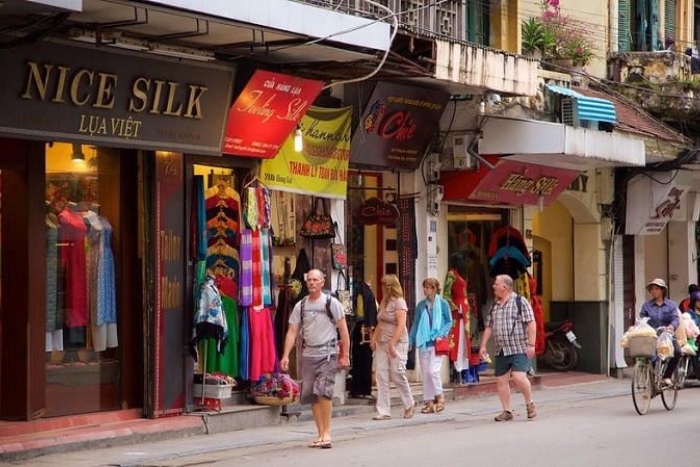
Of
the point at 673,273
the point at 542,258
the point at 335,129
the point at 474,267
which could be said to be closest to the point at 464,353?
the point at 474,267

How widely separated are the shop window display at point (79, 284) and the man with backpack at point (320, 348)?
8.15ft

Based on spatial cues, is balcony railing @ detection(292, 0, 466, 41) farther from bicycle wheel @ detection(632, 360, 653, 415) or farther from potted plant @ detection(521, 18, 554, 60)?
bicycle wheel @ detection(632, 360, 653, 415)

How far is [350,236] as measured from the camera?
65.2 feet

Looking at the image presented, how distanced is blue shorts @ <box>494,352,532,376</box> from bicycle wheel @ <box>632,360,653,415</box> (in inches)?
59.4

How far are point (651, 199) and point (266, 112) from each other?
11.2 metres

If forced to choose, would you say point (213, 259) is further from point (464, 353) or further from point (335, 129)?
point (464, 353)

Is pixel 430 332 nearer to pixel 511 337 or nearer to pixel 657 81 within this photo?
pixel 511 337

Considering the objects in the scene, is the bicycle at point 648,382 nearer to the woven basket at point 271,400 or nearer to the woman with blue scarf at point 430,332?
the woman with blue scarf at point 430,332

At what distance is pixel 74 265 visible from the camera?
15180 mm

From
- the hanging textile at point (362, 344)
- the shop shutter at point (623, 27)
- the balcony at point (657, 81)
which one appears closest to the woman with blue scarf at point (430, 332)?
the hanging textile at point (362, 344)

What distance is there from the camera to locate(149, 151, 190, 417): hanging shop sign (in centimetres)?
1550

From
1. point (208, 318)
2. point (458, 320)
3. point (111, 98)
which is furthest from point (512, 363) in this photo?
point (111, 98)

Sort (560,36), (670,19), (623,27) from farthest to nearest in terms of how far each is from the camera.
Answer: (670,19) < (623,27) < (560,36)

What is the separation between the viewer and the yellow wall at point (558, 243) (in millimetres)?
25875
